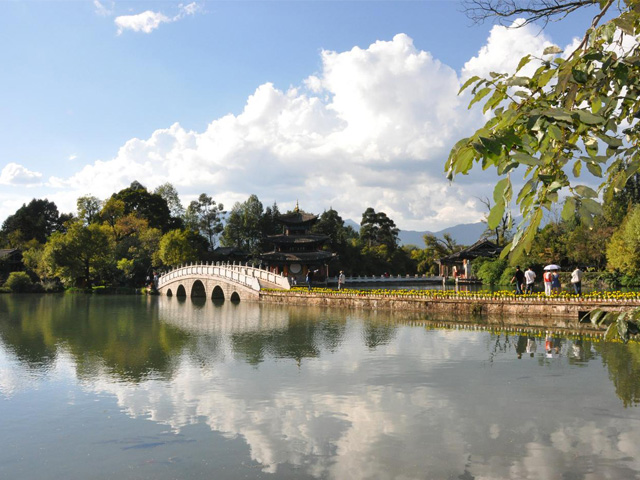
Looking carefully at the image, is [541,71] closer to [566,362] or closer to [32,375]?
[566,362]

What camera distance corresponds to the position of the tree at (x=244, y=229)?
6769 centimetres

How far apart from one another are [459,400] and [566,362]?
4.15 meters

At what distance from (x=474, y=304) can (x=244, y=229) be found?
4903 centimetres

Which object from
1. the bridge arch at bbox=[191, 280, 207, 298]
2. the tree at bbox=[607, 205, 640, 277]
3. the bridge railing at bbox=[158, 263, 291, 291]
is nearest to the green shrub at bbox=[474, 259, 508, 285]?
the tree at bbox=[607, 205, 640, 277]

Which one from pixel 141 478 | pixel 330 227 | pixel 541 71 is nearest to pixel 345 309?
pixel 141 478

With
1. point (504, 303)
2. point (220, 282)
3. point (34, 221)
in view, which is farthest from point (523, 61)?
point (34, 221)

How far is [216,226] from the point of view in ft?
240

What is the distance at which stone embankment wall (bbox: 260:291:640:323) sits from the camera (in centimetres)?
1864

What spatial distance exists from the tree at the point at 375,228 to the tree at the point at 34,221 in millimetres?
39574

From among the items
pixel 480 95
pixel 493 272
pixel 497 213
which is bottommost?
pixel 493 272

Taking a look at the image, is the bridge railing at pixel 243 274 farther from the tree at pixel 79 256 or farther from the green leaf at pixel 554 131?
the green leaf at pixel 554 131

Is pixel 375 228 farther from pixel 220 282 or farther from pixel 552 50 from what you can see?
pixel 552 50

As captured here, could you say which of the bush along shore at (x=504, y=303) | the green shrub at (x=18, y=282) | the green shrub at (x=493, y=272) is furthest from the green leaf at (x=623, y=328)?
the green shrub at (x=18, y=282)

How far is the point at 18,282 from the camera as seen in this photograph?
155 ft
